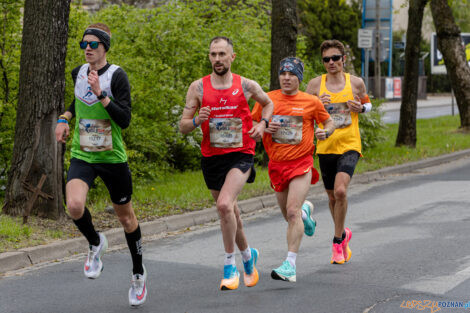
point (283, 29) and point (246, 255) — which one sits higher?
point (283, 29)

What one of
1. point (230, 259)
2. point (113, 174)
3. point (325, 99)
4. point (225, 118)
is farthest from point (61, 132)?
point (325, 99)

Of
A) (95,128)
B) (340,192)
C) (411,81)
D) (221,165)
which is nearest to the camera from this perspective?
(95,128)

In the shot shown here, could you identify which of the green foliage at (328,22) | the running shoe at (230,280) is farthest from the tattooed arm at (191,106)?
the green foliage at (328,22)

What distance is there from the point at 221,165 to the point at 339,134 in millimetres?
1702

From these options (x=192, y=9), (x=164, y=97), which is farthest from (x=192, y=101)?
(x=192, y=9)

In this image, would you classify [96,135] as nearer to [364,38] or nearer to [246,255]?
[246,255]

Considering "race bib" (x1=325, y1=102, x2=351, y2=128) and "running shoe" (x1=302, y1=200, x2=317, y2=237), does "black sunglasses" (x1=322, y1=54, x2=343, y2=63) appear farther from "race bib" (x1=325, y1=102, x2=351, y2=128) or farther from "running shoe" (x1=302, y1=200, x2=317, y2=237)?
"running shoe" (x1=302, y1=200, x2=317, y2=237)

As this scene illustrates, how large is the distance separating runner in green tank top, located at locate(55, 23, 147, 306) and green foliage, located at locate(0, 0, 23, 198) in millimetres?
4876

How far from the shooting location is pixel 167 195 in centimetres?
1129

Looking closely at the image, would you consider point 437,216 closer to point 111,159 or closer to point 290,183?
point 290,183

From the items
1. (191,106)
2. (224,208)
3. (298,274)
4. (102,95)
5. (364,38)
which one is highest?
(364,38)

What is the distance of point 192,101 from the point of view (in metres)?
6.18

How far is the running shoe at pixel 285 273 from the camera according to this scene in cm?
629

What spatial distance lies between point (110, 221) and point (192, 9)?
7.73 metres
